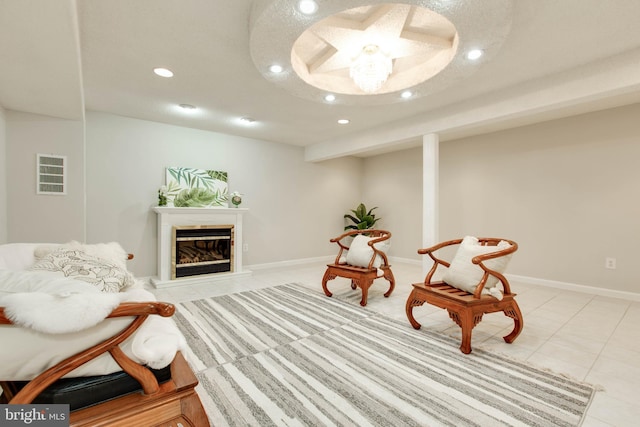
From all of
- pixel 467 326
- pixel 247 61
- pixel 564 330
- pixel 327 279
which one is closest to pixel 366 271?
pixel 327 279

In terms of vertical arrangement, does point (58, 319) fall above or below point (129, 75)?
below

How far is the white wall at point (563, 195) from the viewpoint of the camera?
356cm

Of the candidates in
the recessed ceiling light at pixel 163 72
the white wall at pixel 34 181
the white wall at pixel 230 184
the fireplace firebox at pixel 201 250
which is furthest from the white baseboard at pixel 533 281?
the recessed ceiling light at pixel 163 72

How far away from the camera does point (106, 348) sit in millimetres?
914

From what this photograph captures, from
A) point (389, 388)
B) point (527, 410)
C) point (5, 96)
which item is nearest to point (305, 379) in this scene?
point (389, 388)

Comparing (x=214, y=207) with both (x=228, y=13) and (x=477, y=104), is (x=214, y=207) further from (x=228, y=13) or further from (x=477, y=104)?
(x=477, y=104)

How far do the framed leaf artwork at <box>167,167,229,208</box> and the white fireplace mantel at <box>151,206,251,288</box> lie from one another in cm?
20

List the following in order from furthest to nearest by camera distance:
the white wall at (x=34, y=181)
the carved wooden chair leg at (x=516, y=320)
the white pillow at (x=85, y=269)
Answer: the white wall at (x=34, y=181) → the carved wooden chair leg at (x=516, y=320) → the white pillow at (x=85, y=269)

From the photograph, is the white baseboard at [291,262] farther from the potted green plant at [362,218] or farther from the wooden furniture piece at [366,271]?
the wooden furniture piece at [366,271]

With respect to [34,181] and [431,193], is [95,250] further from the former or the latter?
[431,193]

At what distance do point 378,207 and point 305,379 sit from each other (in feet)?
16.6

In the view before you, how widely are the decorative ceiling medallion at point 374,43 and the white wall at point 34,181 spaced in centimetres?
253

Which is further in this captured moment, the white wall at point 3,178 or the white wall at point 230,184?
the white wall at point 230,184

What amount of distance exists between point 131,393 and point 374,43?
2818mm
